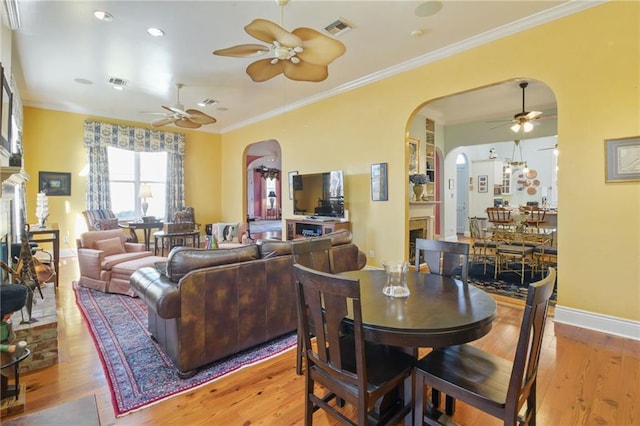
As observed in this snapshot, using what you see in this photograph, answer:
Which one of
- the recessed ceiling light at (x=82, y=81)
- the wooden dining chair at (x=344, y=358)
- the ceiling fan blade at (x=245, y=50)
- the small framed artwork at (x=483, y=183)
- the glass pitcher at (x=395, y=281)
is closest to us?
the wooden dining chair at (x=344, y=358)

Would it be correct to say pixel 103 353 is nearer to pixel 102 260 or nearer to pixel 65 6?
pixel 102 260

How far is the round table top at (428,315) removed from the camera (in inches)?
53.9

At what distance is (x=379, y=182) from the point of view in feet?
15.8

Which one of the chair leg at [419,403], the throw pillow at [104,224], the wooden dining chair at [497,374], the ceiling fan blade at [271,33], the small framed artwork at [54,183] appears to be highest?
the ceiling fan blade at [271,33]

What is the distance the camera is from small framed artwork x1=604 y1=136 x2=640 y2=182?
2729mm

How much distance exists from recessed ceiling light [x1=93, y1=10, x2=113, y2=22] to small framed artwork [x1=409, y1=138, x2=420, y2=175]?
505cm

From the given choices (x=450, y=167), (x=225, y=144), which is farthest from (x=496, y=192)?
(x=225, y=144)

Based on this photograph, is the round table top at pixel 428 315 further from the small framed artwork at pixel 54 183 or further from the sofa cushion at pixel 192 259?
the small framed artwork at pixel 54 183

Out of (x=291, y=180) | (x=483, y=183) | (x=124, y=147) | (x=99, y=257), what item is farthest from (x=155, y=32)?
(x=483, y=183)

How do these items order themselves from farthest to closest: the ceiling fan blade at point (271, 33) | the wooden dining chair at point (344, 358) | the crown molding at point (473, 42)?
the crown molding at point (473, 42) → the ceiling fan blade at point (271, 33) → the wooden dining chair at point (344, 358)

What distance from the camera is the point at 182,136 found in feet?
27.3

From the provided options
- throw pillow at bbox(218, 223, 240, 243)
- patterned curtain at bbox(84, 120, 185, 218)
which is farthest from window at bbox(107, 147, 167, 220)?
throw pillow at bbox(218, 223, 240, 243)

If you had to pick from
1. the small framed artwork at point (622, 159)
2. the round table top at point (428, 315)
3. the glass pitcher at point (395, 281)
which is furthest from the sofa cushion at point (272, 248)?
the small framed artwork at point (622, 159)

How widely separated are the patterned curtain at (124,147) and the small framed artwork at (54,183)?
0.38 m
